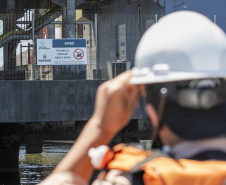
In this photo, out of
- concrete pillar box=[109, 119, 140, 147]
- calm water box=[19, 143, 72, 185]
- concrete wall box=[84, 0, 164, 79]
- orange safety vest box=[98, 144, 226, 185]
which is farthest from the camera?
concrete pillar box=[109, 119, 140, 147]

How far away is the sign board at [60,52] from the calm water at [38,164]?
415cm

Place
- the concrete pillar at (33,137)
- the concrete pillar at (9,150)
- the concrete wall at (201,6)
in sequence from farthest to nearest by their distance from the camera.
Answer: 1. the concrete wall at (201,6)
2. the concrete pillar at (33,137)
3. the concrete pillar at (9,150)

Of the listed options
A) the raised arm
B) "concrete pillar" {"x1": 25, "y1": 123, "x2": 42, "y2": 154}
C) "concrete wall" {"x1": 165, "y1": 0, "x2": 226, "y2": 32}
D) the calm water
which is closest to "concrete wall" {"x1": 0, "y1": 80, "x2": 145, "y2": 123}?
the calm water

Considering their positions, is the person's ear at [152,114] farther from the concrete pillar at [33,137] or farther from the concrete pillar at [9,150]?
the concrete pillar at [33,137]

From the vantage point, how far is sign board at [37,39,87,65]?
49.1 feet

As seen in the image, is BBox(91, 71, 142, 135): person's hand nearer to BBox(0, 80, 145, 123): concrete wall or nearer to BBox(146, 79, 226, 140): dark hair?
BBox(146, 79, 226, 140): dark hair

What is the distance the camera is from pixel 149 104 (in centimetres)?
171

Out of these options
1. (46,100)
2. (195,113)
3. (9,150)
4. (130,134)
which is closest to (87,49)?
(46,100)

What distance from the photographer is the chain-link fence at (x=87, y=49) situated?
48.8ft

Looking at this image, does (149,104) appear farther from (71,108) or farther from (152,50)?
(71,108)

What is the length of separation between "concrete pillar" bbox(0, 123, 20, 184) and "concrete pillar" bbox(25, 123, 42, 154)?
0.50 metres

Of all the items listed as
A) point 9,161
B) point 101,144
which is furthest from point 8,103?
point 101,144

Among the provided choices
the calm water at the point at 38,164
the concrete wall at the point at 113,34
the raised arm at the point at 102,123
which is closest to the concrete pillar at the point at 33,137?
the calm water at the point at 38,164

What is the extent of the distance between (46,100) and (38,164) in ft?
23.7
